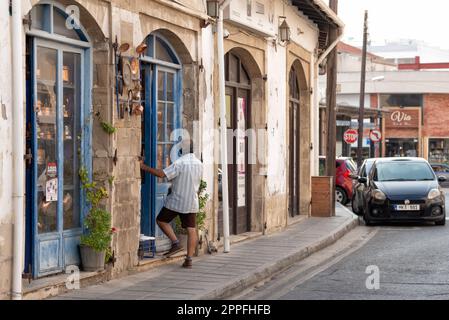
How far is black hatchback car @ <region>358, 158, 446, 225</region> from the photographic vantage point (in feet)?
63.8

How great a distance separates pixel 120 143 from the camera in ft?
35.0

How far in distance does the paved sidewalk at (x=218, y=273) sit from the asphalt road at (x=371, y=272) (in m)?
0.18

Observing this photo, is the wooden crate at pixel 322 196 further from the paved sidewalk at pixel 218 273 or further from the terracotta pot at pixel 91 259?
the terracotta pot at pixel 91 259

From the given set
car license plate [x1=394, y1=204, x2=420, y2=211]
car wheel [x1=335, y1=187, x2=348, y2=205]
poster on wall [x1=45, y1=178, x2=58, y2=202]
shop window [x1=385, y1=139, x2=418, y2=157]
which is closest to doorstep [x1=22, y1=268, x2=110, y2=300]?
poster on wall [x1=45, y1=178, x2=58, y2=202]

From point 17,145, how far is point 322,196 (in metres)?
13.4

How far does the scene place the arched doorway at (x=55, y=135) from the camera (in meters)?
9.23

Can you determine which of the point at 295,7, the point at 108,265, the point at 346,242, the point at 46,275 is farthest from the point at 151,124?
the point at 295,7

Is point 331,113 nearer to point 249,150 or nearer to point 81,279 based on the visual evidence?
point 249,150

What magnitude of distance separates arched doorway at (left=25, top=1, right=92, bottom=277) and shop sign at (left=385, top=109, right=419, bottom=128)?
50280 millimetres

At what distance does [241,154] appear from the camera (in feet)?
52.9

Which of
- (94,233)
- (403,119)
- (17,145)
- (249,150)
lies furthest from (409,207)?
(403,119)

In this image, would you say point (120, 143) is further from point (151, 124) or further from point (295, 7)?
point (295, 7)

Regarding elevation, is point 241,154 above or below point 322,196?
above

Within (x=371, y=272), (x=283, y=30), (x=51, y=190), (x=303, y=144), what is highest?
(x=283, y=30)
